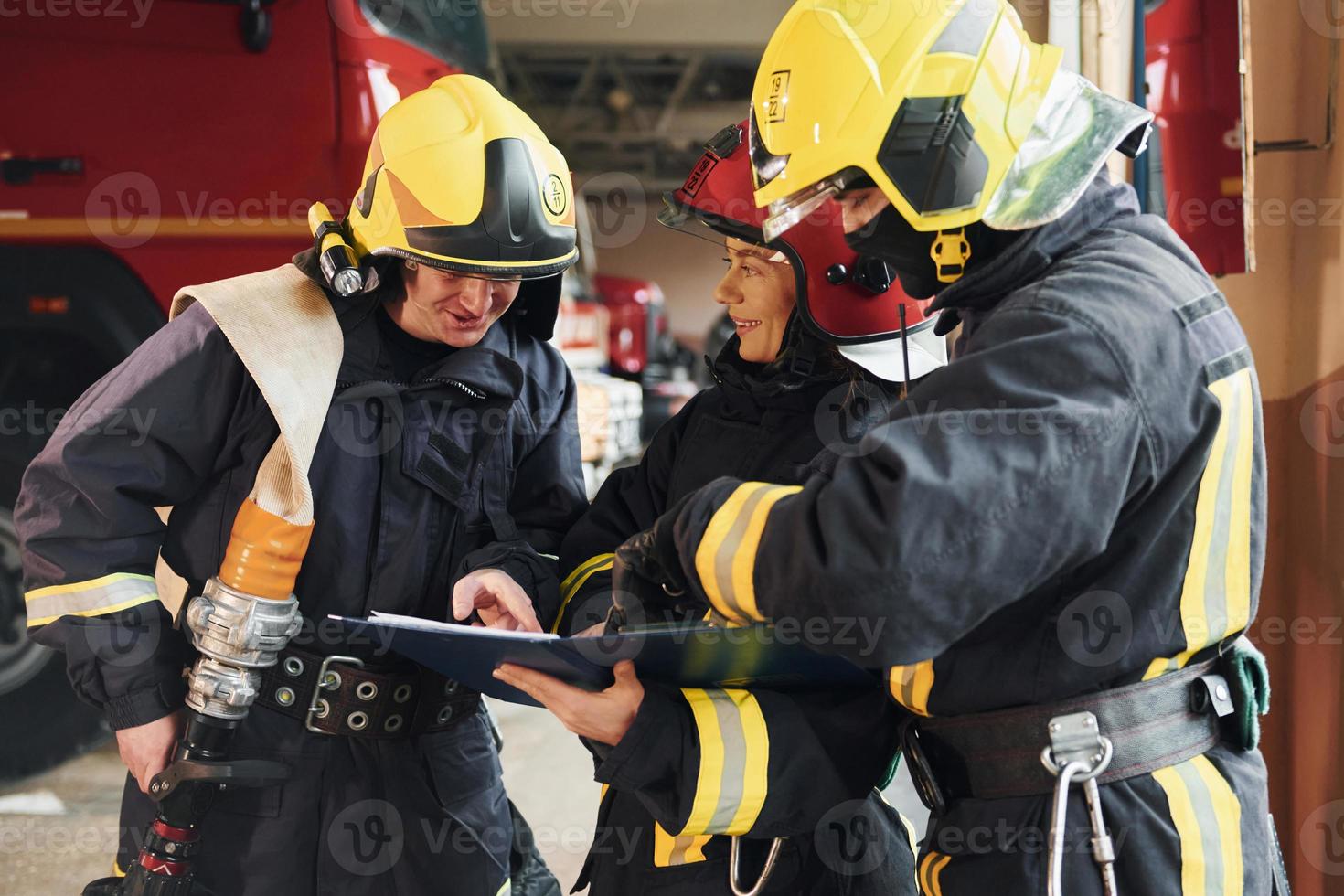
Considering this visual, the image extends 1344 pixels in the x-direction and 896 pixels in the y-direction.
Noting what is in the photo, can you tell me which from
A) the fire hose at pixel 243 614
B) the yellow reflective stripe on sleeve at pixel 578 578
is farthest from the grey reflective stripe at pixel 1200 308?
the fire hose at pixel 243 614

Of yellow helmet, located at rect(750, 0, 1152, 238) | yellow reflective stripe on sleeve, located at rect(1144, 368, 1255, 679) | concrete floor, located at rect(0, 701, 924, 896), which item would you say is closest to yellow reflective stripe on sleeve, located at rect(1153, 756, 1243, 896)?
yellow reflective stripe on sleeve, located at rect(1144, 368, 1255, 679)

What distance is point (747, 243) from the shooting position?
1936mm

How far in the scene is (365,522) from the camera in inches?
77.7

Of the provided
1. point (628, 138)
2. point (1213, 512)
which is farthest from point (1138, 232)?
point (628, 138)

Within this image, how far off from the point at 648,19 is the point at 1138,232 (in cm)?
1292

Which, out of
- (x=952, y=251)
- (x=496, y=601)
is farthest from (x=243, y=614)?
(x=952, y=251)

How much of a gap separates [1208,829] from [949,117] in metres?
0.83

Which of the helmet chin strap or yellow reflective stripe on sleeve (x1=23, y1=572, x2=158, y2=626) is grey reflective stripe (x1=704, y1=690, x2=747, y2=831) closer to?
the helmet chin strap

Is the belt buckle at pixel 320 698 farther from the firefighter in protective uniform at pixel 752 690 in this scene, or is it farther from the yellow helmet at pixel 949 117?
the yellow helmet at pixel 949 117

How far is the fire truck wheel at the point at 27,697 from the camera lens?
12.7 feet

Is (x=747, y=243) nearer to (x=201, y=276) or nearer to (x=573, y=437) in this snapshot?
(x=573, y=437)

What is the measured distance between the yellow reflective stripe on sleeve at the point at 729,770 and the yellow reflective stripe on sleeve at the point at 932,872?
0.70 ft

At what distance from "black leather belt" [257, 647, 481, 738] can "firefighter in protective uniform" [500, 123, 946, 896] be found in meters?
0.30

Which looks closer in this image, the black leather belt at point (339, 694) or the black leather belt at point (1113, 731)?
the black leather belt at point (1113, 731)
